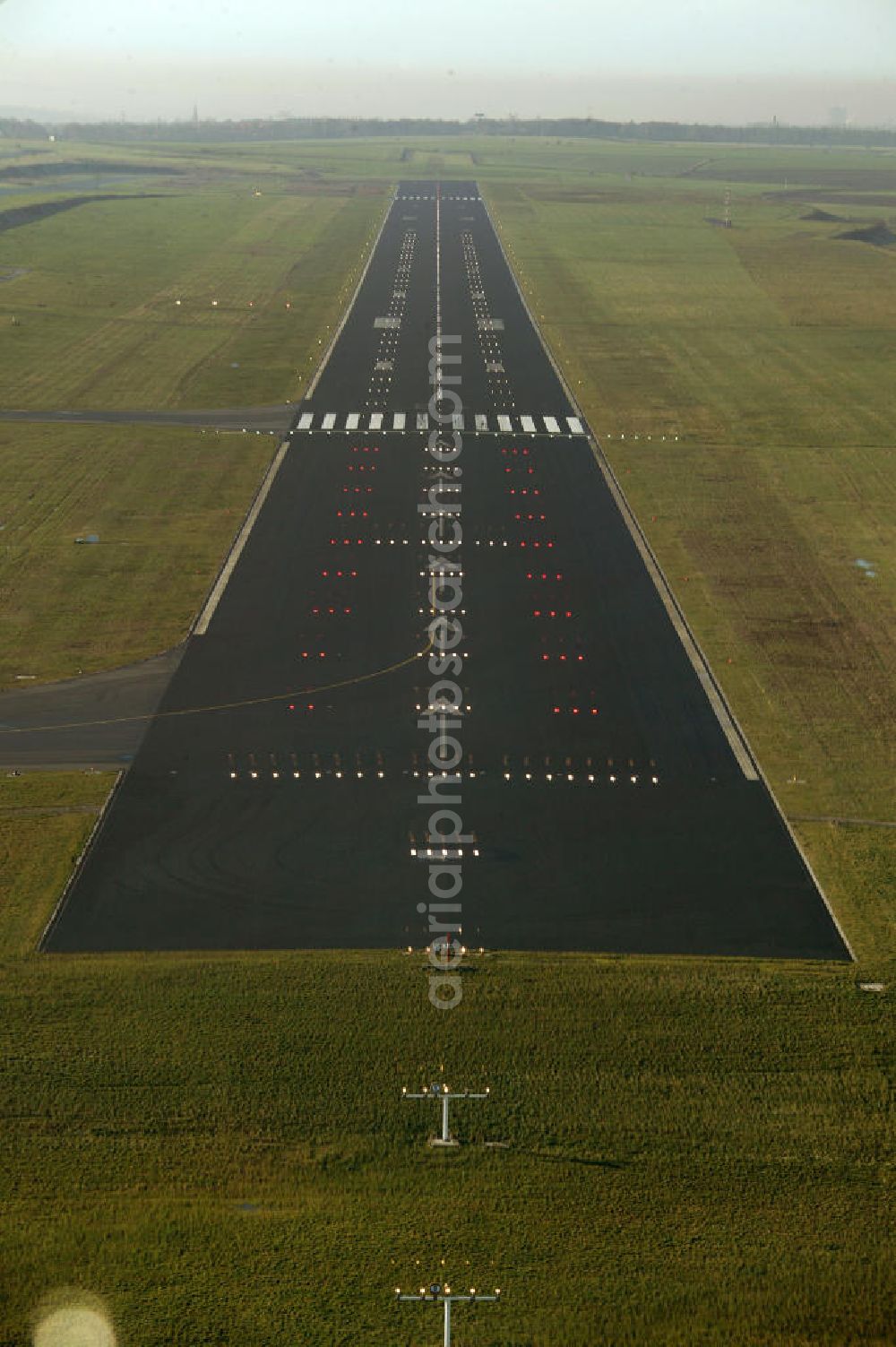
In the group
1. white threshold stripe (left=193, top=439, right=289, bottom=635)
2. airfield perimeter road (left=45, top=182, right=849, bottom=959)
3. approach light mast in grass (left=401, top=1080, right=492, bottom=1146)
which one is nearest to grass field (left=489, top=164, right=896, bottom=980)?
airfield perimeter road (left=45, top=182, right=849, bottom=959)

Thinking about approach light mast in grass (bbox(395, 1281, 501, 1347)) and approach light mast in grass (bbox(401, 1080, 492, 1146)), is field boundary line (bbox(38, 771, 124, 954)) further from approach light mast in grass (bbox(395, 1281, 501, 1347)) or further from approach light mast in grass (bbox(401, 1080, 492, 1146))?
approach light mast in grass (bbox(395, 1281, 501, 1347))

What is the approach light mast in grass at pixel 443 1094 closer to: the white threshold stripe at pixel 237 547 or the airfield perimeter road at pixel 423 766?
the airfield perimeter road at pixel 423 766

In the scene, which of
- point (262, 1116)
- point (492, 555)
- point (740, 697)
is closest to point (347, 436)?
point (492, 555)

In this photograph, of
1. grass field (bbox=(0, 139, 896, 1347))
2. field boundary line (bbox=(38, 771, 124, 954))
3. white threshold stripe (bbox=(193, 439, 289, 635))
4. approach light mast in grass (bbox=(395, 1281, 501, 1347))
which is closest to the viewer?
approach light mast in grass (bbox=(395, 1281, 501, 1347))

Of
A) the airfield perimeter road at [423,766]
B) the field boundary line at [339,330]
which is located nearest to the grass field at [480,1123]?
the airfield perimeter road at [423,766]

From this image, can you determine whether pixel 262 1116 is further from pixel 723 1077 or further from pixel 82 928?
pixel 723 1077

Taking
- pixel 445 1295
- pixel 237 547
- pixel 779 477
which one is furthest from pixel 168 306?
pixel 445 1295

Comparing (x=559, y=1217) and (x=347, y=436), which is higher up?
(x=347, y=436)
